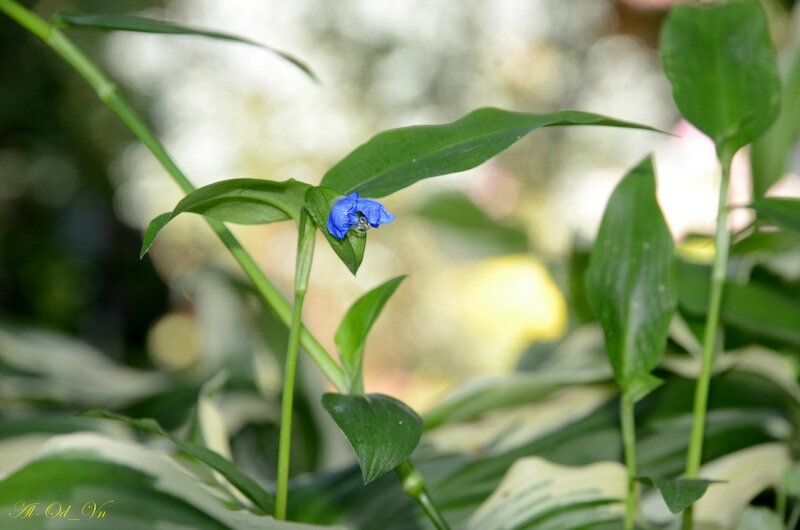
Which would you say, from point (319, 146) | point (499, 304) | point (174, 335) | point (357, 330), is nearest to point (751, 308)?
point (357, 330)

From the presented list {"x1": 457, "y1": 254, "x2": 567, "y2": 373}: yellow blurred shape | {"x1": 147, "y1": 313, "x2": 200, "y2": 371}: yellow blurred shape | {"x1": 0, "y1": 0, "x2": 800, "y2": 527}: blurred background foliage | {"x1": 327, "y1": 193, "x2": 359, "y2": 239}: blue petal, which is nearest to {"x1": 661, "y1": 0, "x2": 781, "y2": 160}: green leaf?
{"x1": 327, "y1": 193, "x2": 359, "y2": 239}: blue petal

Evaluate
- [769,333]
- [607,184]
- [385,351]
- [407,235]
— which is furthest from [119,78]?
[769,333]

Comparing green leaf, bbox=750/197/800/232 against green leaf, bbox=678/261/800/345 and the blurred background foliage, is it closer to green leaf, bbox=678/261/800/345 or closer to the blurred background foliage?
green leaf, bbox=678/261/800/345

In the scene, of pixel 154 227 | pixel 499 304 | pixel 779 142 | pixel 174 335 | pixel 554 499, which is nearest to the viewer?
pixel 154 227

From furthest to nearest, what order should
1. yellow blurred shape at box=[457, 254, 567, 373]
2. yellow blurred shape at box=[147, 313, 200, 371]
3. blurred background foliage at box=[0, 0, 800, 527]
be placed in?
yellow blurred shape at box=[147, 313, 200, 371] < blurred background foliage at box=[0, 0, 800, 527] < yellow blurred shape at box=[457, 254, 567, 373]

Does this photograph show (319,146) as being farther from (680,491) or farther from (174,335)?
(680,491)

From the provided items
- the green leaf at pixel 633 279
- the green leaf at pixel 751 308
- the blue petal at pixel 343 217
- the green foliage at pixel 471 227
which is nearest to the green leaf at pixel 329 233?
the blue petal at pixel 343 217

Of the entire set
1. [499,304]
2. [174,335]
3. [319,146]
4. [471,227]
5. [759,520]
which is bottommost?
[759,520]
